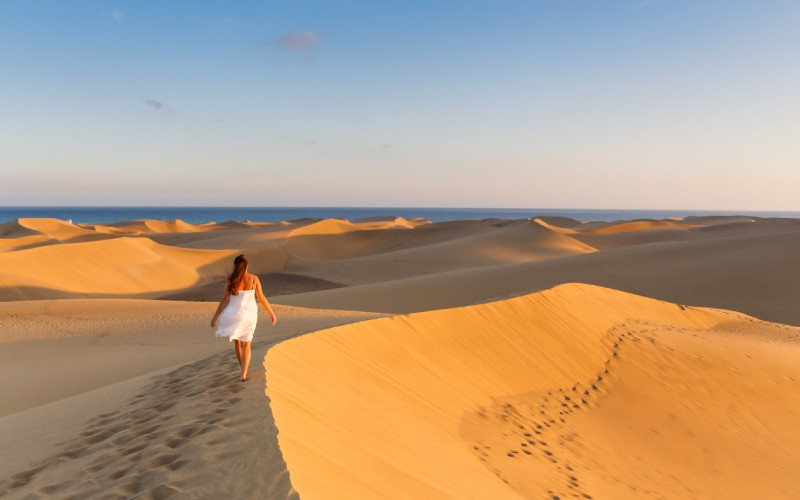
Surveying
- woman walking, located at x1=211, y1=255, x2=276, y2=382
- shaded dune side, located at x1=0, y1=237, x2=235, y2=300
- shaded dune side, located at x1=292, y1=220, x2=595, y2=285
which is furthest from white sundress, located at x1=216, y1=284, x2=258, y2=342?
shaded dune side, located at x1=292, y1=220, x2=595, y2=285

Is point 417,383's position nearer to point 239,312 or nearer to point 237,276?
point 239,312

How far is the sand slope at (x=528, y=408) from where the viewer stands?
4007 mm

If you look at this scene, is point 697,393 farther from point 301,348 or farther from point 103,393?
point 103,393

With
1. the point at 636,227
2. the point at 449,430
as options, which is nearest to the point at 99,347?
the point at 449,430

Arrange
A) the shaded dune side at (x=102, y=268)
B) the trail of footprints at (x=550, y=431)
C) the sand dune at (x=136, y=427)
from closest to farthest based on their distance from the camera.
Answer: the sand dune at (x=136, y=427) → the trail of footprints at (x=550, y=431) → the shaded dune side at (x=102, y=268)

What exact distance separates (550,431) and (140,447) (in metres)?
4.28

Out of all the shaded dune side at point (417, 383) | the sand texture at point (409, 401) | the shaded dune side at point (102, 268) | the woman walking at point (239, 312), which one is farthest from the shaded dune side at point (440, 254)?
the woman walking at point (239, 312)

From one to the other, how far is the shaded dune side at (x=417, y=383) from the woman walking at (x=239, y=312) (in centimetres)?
35

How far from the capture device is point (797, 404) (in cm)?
811

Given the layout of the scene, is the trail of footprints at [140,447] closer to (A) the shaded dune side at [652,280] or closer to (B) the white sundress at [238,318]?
(B) the white sundress at [238,318]

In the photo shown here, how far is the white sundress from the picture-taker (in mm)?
4762

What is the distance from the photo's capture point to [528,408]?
6754 mm

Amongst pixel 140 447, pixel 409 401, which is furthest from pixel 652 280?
pixel 140 447

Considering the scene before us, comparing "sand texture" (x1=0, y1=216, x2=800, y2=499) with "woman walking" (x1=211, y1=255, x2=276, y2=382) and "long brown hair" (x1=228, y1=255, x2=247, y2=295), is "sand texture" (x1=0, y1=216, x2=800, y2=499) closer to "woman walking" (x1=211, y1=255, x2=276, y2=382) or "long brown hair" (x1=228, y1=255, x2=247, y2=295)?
"woman walking" (x1=211, y1=255, x2=276, y2=382)
